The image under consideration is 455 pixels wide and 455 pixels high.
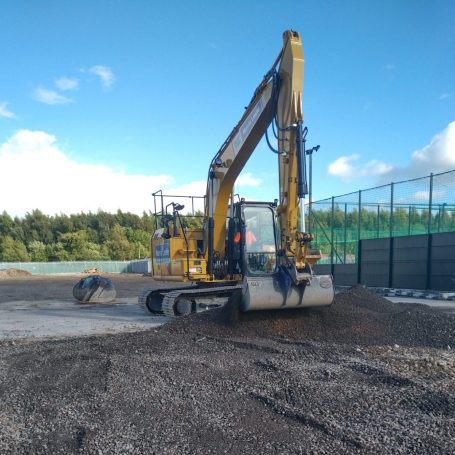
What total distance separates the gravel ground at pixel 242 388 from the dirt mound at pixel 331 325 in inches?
1.2

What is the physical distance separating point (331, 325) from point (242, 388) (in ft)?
11.8

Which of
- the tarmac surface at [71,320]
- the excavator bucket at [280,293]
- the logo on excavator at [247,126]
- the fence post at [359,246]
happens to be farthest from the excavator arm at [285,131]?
the fence post at [359,246]

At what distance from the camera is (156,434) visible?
4141mm

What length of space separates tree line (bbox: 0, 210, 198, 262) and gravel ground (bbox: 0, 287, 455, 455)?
55.3 m

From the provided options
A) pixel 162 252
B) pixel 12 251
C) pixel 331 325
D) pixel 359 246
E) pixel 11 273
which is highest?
pixel 359 246

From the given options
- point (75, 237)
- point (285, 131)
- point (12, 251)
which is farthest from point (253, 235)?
point (12, 251)

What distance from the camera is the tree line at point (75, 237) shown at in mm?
64188

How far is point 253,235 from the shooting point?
11234 mm

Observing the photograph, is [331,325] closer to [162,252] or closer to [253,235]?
[253,235]

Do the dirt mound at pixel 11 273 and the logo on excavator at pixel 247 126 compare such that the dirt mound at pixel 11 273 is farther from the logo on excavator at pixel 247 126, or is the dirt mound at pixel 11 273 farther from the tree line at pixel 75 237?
the logo on excavator at pixel 247 126

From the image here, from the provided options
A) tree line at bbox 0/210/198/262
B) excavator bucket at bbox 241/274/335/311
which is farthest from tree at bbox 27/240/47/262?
excavator bucket at bbox 241/274/335/311

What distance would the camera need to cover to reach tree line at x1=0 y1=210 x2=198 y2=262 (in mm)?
64188

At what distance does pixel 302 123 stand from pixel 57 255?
60.0 metres

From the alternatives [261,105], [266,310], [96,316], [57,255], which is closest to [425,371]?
[266,310]
